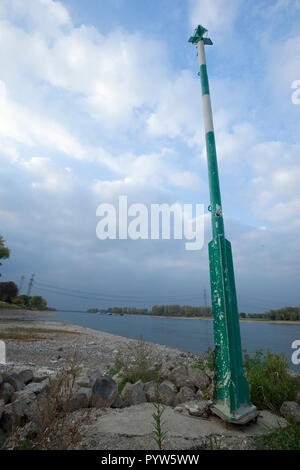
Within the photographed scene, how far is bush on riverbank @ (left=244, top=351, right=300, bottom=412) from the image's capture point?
4.62m

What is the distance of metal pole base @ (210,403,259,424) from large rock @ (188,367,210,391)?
59.8 inches

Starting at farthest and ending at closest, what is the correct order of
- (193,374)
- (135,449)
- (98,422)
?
(193,374) → (98,422) → (135,449)

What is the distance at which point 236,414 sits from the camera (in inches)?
147

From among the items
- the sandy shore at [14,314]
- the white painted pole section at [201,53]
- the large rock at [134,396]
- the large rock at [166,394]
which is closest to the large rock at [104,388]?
the large rock at [134,396]

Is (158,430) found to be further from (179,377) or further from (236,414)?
(179,377)

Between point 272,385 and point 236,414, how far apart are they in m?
1.49

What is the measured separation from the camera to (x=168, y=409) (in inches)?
171

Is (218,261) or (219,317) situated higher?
(218,261)

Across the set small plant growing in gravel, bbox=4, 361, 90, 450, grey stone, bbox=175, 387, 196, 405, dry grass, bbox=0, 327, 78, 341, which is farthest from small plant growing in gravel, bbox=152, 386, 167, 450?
dry grass, bbox=0, 327, 78, 341

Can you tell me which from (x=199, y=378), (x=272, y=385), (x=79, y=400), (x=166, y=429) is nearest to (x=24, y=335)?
(x=199, y=378)

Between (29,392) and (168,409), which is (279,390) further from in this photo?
(29,392)

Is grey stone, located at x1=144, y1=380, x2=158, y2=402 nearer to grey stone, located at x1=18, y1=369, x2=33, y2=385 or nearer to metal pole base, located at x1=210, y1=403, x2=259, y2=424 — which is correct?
metal pole base, located at x1=210, y1=403, x2=259, y2=424
